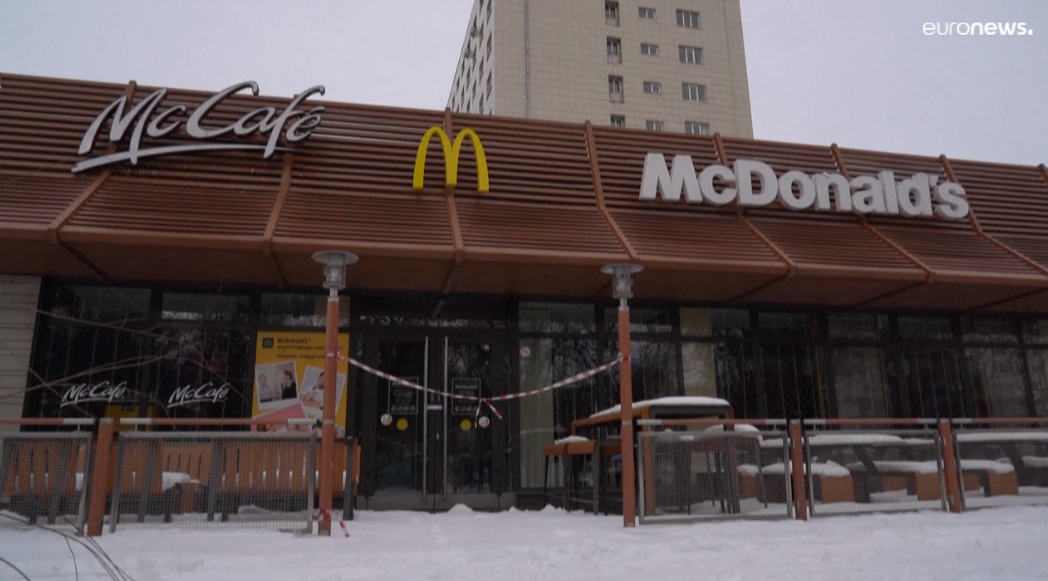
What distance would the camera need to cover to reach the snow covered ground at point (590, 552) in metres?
5.17

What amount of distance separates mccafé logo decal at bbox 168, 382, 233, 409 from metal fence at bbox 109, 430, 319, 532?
336 cm

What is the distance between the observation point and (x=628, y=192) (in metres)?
11.6

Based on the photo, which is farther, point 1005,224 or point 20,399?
point 1005,224

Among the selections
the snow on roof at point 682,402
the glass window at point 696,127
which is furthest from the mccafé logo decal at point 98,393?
the glass window at point 696,127

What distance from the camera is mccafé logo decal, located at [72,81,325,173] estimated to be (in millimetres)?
10008

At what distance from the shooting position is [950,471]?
848 cm

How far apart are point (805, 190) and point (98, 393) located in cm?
1100

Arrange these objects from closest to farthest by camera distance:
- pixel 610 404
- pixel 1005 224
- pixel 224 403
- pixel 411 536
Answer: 1. pixel 411 536
2. pixel 224 403
3. pixel 610 404
4. pixel 1005 224

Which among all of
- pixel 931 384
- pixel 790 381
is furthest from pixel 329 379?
pixel 931 384

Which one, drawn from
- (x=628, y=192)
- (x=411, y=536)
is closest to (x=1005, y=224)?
(x=628, y=192)

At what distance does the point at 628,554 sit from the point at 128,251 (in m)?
7.10

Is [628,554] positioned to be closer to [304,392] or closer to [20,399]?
[304,392]

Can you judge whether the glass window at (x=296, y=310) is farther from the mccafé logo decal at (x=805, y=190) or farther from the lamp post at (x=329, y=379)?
the mccafé logo decal at (x=805, y=190)

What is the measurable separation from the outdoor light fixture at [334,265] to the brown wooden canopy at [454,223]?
1.22m
